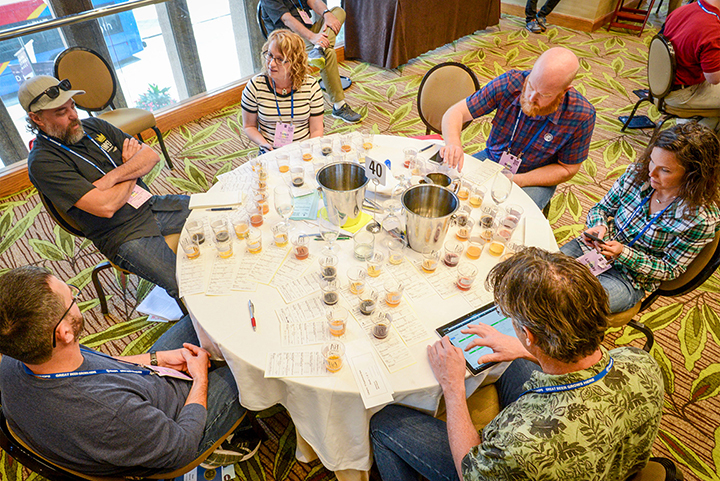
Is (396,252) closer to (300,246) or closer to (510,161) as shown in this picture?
(300,246)

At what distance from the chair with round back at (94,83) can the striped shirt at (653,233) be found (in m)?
3.76

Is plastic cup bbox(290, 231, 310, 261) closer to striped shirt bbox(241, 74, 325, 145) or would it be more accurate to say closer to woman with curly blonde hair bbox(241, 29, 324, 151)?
woman with curly blonde hair bbox(241, 29, 324, 151)

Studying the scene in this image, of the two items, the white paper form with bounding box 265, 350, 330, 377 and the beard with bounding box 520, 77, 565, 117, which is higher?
the beard with bounding box 520, 77, 565, 117

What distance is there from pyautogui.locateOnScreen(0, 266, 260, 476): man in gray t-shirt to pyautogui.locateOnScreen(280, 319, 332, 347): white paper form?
1.57 ft

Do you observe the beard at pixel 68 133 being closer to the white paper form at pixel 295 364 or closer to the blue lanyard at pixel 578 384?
the white paper form at pixel 295 364

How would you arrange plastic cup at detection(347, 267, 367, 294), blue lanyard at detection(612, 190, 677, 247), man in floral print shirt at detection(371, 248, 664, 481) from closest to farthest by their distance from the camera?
man in floral print shirt at detection(371, 248, 664, 481)
plastic cup at detection(347, 267, 367, 294)
blue lanyard at detection(612, 190, 677, 247)

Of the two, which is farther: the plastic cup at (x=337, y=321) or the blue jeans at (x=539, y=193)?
the blue jeans at (x=539, y=193)

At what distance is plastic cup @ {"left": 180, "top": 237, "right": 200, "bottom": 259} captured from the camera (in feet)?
6.34

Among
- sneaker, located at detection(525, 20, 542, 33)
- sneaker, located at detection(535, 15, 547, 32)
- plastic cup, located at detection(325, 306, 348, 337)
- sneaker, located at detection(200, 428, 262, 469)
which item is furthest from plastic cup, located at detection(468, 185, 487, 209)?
sneaker, located at detection(535, 15, 547, 32)

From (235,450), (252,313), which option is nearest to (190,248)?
(252,313)

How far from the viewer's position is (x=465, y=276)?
5.80 ft

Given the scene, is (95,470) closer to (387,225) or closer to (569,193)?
(387,225)

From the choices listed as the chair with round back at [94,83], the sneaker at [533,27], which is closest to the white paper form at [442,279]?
the chair with round back at [94,83]

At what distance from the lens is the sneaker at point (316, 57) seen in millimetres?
4574
